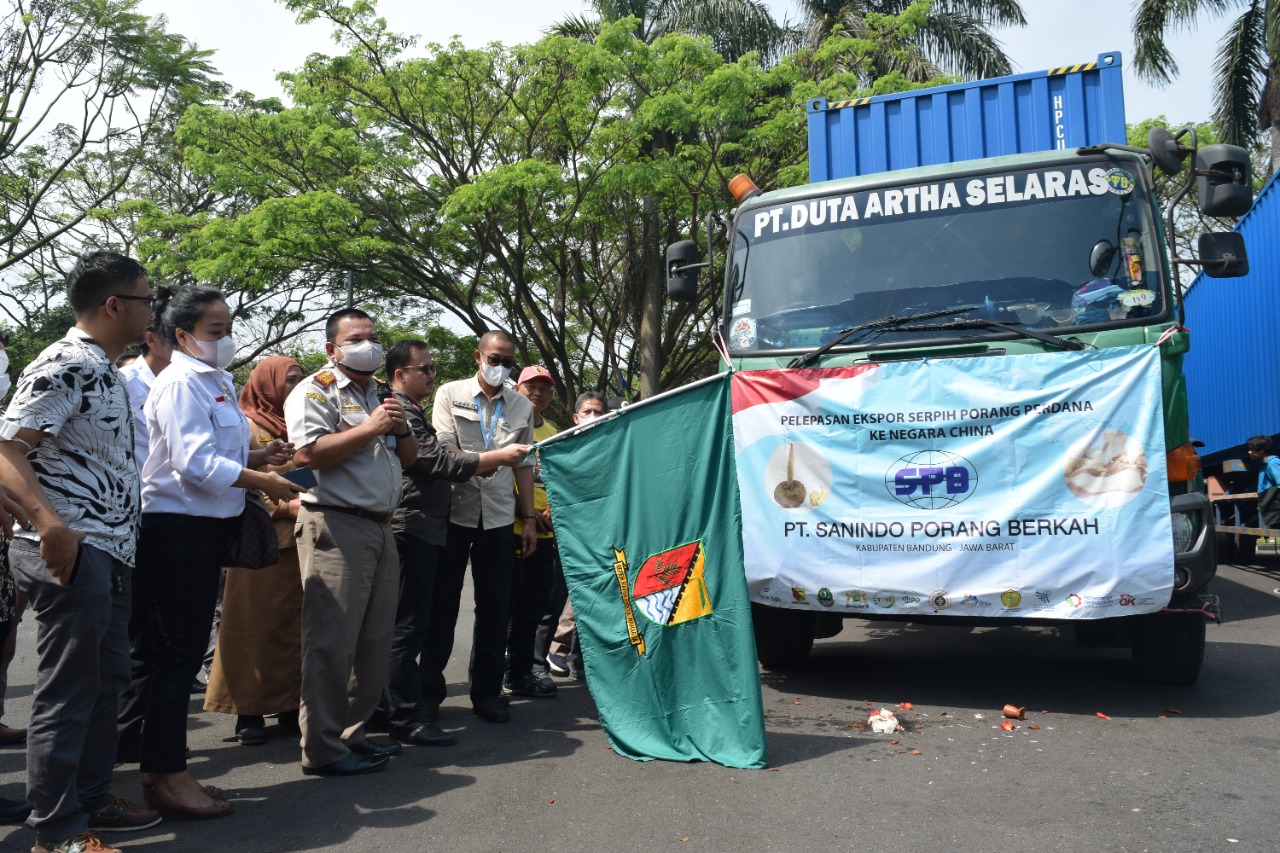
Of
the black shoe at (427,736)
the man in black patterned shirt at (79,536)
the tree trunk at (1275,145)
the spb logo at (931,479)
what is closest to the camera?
the man in black patterned shirt at (79,536)

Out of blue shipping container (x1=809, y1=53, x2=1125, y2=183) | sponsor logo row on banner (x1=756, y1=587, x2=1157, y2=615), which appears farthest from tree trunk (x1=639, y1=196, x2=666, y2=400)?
sponsor logo row on banner (x1=756, y1=587, x2=1157, y2=615)

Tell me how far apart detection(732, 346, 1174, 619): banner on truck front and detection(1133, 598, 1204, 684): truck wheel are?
548 millimetres

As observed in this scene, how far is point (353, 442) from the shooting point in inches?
176

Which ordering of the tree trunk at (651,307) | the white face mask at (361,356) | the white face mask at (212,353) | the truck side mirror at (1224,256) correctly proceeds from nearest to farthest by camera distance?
the white face mask at (212,353), the white face mask at (361,356), the truck side mirror at (1224,256), the tree trunk at (651,307)

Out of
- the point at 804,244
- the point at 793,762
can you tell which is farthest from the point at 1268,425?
the point at 793,762

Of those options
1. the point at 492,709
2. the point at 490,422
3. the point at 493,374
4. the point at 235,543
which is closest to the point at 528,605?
the point at 492,709

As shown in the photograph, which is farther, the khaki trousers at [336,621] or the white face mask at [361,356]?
the white face mask at [361,356]

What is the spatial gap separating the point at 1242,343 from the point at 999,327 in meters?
8.04

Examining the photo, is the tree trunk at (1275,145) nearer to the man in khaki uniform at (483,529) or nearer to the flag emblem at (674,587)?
the man in khaki uniform at (483,529)

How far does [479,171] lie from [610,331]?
3973 mm

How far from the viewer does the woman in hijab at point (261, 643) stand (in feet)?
17.0

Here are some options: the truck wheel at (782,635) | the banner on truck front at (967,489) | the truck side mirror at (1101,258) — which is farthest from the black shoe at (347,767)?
the truck side mirror at (1101,258)

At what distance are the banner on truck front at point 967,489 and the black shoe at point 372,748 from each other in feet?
6.85

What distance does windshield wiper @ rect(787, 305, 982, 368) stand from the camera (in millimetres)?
5941
